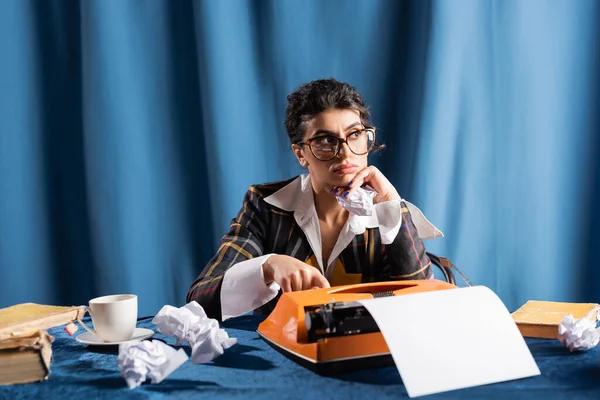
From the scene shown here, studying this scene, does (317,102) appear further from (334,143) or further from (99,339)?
(99,339)

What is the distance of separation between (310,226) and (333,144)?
26 cm

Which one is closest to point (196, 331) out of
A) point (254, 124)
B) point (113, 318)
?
point (113, 318)

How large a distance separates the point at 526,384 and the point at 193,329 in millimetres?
551

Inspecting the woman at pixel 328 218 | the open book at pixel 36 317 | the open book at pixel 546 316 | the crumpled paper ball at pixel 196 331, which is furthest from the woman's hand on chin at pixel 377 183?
the open book at pixel 36 317

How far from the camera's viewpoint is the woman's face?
1623 millimetres

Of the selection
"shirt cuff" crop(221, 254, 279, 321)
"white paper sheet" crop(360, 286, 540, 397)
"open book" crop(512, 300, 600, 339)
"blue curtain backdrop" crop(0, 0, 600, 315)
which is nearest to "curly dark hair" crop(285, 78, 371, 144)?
"shirt cuff" crop(221, 254, 279, 321)

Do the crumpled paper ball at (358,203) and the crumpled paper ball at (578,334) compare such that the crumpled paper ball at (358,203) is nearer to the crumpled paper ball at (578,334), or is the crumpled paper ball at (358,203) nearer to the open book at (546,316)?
the open book at (546,316)

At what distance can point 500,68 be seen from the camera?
7.66 feet

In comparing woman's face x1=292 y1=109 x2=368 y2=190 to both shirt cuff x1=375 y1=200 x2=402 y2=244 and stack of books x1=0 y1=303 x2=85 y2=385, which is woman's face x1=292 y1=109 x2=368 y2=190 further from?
stack of books x1=0 y1=303 x2=85 y2=385

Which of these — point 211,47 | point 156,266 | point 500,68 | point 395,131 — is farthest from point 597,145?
point 156,266

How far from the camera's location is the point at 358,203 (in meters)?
1.62

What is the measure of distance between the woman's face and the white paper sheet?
67 centimetres

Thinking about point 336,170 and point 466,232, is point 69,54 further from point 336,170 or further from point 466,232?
point 466,232

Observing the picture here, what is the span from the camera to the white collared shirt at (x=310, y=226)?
4.66 feet
